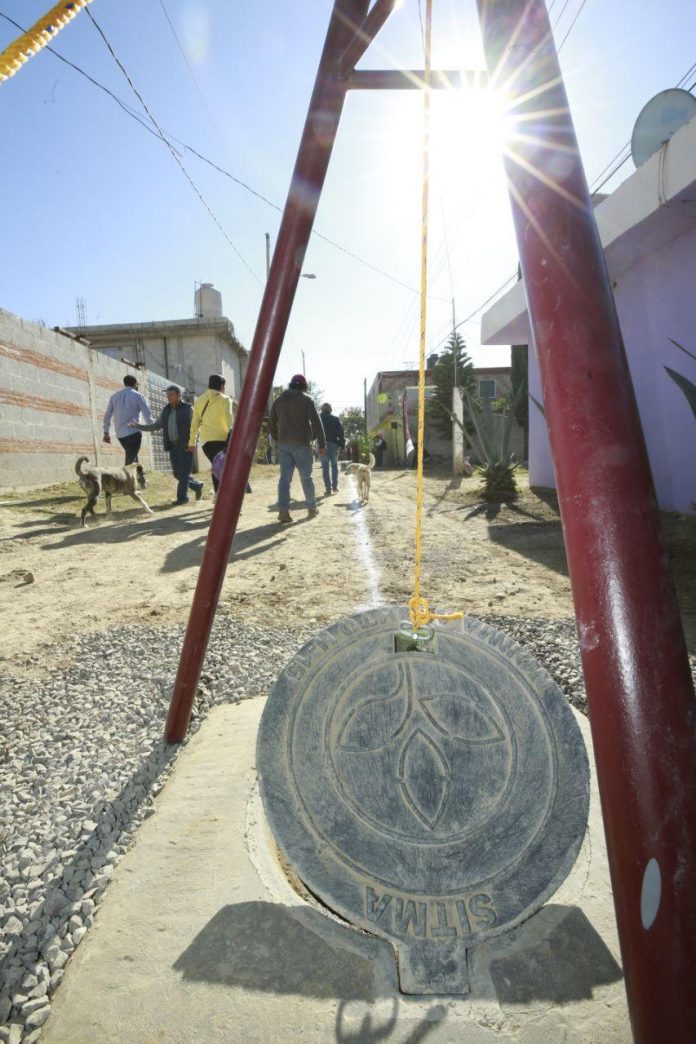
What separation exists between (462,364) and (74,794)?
3179cm

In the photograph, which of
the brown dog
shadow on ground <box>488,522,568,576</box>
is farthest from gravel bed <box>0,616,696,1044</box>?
the brown dog

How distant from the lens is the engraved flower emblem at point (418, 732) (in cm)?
120

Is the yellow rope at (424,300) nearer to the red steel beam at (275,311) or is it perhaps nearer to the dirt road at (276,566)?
the red steel beam at (275,311)

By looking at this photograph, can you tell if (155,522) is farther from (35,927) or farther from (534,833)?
(534,833)

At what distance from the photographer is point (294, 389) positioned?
649 cm

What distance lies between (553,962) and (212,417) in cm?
630

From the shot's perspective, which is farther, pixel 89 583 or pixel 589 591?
pixel 89 583

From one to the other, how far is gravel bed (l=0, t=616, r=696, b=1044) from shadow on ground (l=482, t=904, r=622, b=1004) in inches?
36.1

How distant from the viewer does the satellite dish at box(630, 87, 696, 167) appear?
6242mm

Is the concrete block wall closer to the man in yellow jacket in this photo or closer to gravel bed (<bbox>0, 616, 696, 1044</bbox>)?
the man in yellow jacket

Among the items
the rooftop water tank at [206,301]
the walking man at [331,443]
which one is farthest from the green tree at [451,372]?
the walking man at [331,443]

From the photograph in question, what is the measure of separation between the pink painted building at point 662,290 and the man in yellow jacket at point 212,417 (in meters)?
3.69

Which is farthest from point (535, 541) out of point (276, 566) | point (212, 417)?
point (212, 417)

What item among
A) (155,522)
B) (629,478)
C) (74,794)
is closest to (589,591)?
(629,478)
